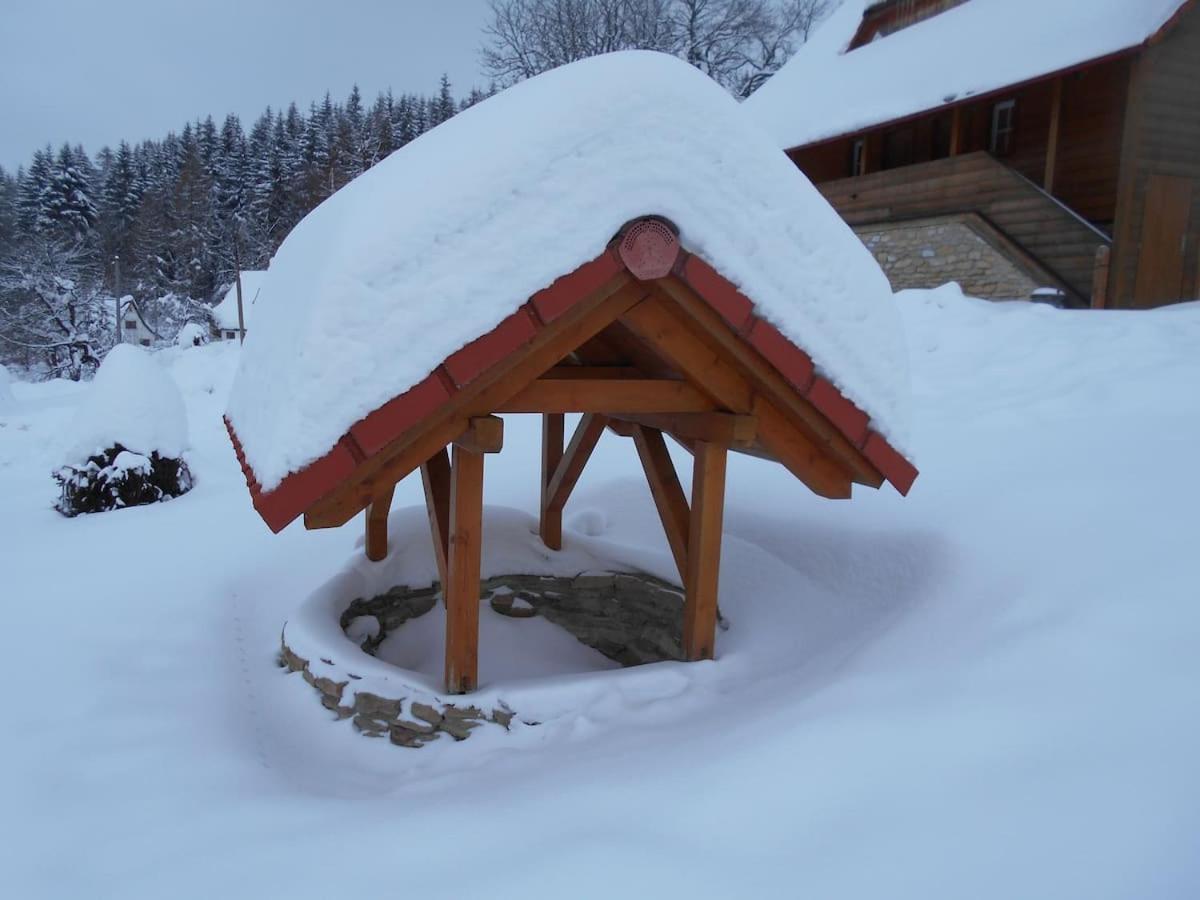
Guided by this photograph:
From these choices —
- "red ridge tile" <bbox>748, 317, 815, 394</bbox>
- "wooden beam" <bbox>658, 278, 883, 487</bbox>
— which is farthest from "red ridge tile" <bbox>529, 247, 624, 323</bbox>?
"red ridge tile" <bbox>748, 317, 815, 394</bbox>

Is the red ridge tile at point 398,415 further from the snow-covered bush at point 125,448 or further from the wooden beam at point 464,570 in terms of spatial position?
the snow-covered bush at point 125,448

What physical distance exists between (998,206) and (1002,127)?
246 centimetres

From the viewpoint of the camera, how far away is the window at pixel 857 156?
15466mm

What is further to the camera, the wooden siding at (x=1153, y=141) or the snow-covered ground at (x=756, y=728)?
the wooden siding at (x=1153, y=141)

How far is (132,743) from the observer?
2922 mm

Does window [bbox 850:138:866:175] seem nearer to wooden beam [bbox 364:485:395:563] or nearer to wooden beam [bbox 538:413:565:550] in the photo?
wooden beam [bbox 538:413:565:550]

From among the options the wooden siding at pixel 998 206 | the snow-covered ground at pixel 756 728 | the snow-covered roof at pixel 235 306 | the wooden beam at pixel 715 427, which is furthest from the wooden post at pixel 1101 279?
the snow-covered roof at pixel 235 306

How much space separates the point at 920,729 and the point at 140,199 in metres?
56.1

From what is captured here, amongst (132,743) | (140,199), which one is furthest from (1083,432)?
(140,199)

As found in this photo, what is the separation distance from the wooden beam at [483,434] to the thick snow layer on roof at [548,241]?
418 mm

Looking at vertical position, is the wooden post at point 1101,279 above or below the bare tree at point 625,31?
below

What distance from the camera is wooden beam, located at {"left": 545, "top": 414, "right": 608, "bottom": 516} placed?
4.59 metres

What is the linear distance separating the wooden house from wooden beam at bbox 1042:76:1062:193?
3 centimetres

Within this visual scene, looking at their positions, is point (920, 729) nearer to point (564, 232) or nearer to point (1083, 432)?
point (564, 232)
